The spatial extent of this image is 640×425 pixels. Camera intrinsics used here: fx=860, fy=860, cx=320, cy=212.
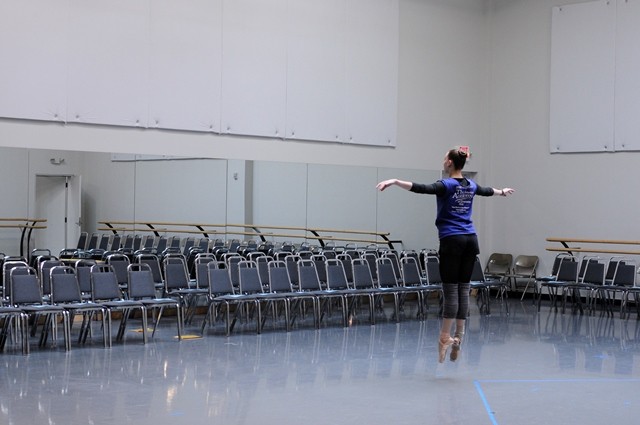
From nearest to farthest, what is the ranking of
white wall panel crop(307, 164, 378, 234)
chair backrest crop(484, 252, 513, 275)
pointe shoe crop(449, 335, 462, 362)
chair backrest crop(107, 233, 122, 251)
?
pointe shoe crop(449, 335, 462, 362), chair backrest crop(107, 233, 122, 251), white wall panel crop(307, 164, 378, 234), chair backrest crop(484, 252, 513, 275)

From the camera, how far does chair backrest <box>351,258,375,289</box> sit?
40.7ft

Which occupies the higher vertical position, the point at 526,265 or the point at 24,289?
the point at 24,289

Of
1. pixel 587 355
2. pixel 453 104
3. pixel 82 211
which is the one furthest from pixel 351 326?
pixel 453 104

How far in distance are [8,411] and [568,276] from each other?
1035 centimetres

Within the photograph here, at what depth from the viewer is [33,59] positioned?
38.4 feet

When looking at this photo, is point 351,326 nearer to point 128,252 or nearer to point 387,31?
point 128,252

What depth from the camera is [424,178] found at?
54.4 feet

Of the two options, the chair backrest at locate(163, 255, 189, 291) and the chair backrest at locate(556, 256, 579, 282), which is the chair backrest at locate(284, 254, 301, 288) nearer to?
the chair backrest at locate(163, 255, 189, 291)

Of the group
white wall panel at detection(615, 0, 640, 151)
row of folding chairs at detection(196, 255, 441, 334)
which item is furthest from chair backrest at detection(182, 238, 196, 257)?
white wall panel at detection(615, 0, 640, 151)

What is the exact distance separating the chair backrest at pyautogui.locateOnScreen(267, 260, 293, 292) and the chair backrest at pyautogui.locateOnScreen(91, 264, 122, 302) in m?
2.27

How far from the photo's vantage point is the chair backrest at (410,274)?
43.3ft

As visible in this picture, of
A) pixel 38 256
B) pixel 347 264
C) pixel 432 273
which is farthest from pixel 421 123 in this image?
pixel 38 256

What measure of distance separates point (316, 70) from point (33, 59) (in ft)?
16.0

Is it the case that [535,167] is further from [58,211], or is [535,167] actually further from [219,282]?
[58,211]
